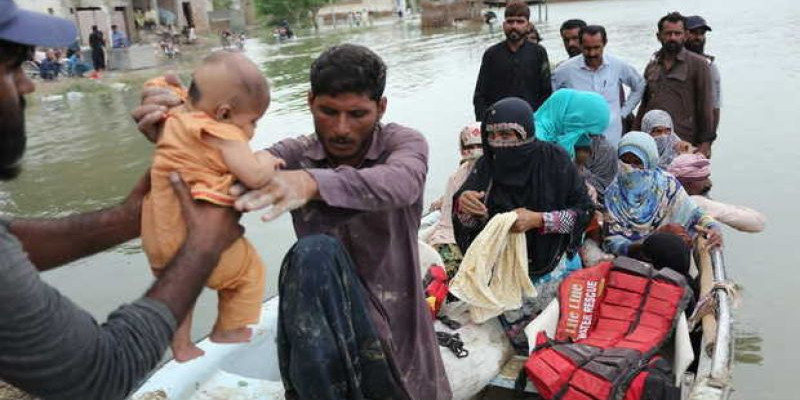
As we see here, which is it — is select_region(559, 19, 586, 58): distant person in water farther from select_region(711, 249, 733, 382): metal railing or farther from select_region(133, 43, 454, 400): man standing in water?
select_region(133, 43, 454, 400): man standing in water

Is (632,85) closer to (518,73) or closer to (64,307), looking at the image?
(518,73)

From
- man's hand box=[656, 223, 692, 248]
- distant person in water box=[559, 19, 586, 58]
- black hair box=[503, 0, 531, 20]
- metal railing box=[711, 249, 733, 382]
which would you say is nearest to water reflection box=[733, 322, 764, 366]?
man's hand box=[656, 223, 692, 248]

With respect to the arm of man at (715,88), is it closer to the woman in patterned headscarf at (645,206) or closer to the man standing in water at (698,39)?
the man standing in water at (698,39)

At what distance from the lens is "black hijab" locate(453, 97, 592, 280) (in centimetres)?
352

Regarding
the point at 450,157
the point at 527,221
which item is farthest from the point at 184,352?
the point at 450,157

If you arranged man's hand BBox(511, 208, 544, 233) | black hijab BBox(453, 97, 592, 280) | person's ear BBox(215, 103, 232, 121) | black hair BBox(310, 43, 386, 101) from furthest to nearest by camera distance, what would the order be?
black hijab BBox(453, 97, 592, 280), man's hand BBox(511, 208, 544, 233), black hair BBox(310, 43, 386, 101), person's ear BBox(215, 103, 232, 121)

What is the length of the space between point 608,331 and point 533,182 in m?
0.81

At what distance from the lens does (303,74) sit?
2283 centimetres

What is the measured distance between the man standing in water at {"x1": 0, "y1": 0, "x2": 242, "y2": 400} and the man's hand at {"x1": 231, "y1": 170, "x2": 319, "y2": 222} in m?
0.06

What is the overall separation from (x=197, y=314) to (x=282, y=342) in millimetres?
4273

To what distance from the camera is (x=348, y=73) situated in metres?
2.11

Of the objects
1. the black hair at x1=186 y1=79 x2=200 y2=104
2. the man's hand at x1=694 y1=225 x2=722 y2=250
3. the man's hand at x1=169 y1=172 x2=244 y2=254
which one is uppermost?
the black hair at x1=186 y1=79 x2=200 y2=104

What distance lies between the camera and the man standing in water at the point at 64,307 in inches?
53.0

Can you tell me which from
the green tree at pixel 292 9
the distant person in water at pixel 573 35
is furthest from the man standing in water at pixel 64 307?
the green tree at pixel 292 9
